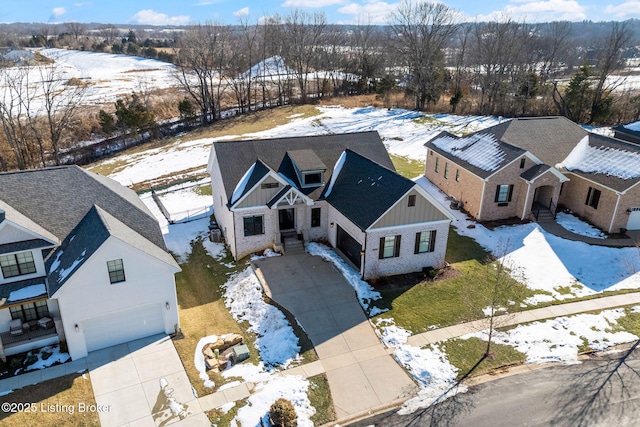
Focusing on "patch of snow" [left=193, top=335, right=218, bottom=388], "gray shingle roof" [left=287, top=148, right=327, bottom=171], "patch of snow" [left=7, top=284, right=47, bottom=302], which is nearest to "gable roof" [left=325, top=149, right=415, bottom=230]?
"gray shingle roof" [left=287, top=148, right=327, bottom=171]

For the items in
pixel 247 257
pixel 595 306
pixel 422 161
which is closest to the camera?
pixel 595 306

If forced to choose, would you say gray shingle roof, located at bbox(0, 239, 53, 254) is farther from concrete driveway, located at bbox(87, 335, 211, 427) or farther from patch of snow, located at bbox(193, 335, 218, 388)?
patch of snow, located at bbox(193, 335, 218, 388)

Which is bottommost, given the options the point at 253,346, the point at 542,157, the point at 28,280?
the point at 253,346

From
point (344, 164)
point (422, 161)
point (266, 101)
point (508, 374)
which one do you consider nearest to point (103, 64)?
point (266, 101)

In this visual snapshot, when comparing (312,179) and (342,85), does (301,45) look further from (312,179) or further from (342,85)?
(312,179)

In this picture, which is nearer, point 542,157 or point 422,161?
point 542,157

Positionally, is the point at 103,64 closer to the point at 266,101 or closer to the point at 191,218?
the point at 266,101

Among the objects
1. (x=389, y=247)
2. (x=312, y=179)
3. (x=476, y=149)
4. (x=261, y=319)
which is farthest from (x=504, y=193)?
(x=261, y=319)
